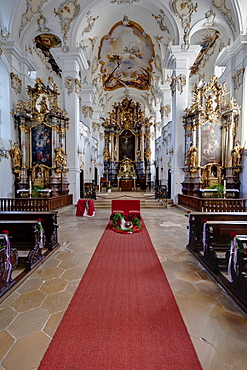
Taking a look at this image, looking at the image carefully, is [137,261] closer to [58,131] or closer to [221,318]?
[221,318]

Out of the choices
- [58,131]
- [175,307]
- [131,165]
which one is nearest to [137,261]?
[175,307]

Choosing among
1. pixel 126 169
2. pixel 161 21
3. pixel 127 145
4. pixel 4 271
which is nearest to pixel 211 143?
pixel 161 21

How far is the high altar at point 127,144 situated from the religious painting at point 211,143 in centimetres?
1131

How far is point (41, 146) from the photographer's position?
11828mm

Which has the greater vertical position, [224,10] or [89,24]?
[89,24]

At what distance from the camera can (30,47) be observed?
41.3 feet

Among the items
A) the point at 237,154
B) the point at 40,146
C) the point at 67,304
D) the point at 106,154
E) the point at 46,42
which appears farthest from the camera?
the point at 106,154

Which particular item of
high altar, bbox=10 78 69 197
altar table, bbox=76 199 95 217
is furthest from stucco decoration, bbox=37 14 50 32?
altar table, bbox=76 199 95 217

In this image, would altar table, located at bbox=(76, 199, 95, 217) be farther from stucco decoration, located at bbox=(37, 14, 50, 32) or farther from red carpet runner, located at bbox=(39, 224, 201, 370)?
stucco decoration, located at bbox=(37, 14, 50, 32)

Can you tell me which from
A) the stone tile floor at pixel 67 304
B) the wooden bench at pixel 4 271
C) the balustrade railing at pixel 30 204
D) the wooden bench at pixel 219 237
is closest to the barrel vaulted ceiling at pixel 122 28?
the balustrade railing at pixel 30 204

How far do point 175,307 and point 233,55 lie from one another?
13.7 m

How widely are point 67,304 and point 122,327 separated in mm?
832

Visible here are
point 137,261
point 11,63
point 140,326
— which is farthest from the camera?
point 11,63

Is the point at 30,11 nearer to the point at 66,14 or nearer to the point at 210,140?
the point at 66,14
